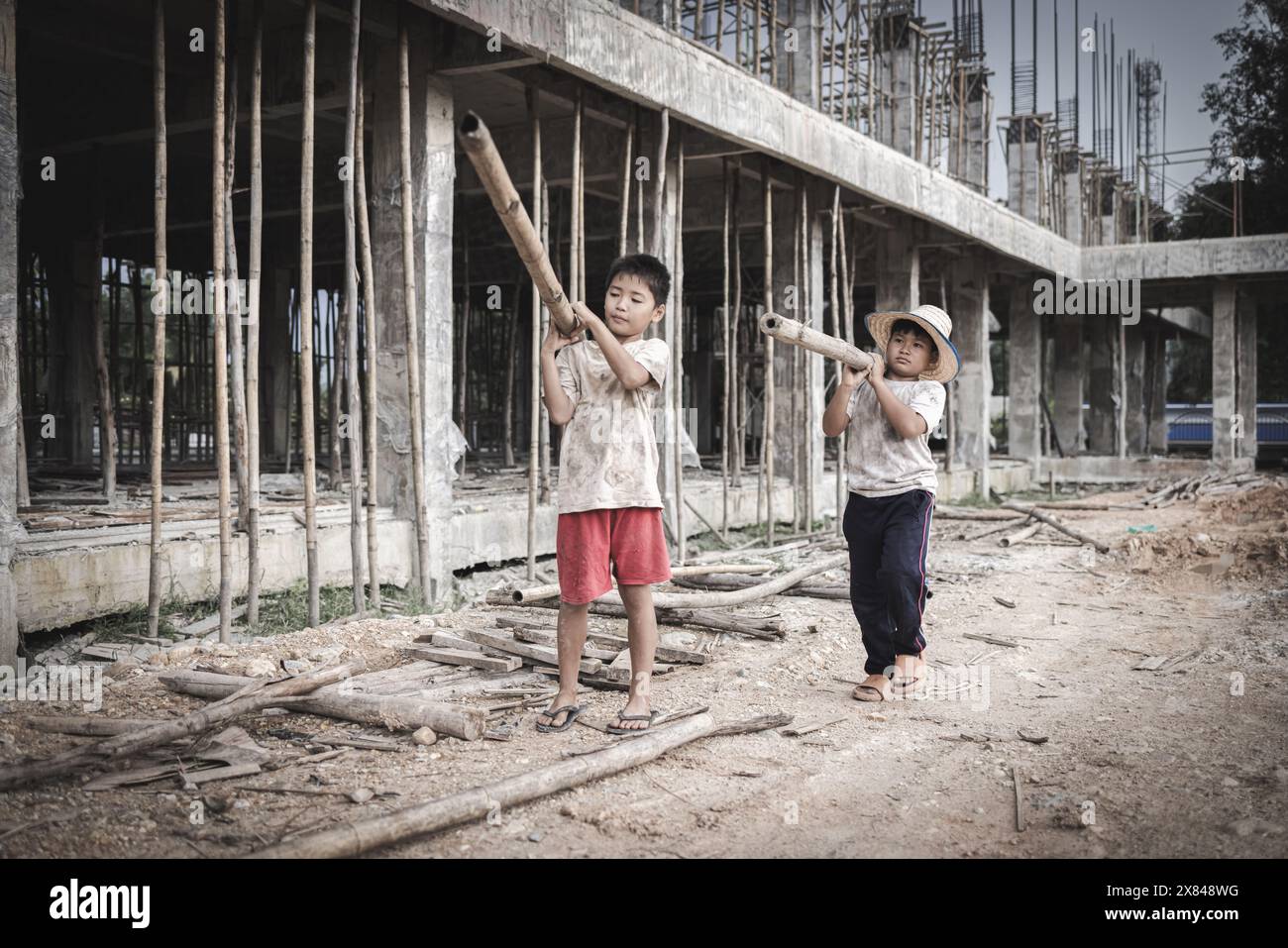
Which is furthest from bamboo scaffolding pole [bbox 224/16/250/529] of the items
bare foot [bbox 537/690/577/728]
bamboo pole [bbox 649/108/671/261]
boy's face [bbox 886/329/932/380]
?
bamboo pole [bbox 649/108/671/261]

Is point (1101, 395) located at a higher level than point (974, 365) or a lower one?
lower

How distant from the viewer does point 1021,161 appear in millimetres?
17906

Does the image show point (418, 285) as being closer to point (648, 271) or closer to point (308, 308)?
point (308, 308)

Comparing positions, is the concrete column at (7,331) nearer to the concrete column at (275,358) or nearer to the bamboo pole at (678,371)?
the bamboo pole at (678,371)

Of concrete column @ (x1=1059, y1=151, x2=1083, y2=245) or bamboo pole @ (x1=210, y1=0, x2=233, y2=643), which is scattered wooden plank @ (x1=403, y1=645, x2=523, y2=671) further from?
concrete column @ (x1=1059, y1=151, x2=1083, y2=245)

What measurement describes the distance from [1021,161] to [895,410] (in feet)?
50.7

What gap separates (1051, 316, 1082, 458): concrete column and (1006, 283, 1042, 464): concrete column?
2.52 meters

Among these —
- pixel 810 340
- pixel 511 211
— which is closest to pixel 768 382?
pixel 810 340

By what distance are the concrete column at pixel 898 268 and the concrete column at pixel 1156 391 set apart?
13.7 metres

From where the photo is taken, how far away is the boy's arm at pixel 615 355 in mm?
3500

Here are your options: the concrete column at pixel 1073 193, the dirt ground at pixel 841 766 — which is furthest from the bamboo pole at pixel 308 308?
the concrete column at pixel 1073 193

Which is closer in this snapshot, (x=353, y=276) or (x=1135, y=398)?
(x=353, y=276)

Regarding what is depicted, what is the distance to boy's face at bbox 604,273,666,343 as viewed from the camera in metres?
3.73
